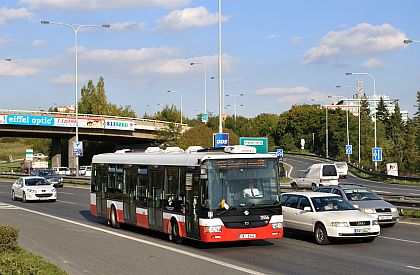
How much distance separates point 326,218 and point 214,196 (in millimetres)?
3319

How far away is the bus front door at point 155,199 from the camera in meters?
19.7

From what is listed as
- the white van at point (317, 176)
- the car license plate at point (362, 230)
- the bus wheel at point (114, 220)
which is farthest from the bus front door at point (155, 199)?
the white van at point (317, 176)

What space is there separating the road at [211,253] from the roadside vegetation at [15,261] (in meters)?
1.17

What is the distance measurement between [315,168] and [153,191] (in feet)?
86.1

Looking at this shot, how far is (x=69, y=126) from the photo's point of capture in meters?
75.5

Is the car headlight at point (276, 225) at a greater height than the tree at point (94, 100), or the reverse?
the tree at point (94, 100)

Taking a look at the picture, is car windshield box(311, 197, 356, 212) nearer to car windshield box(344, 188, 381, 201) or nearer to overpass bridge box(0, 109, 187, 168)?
car windshield box(344, 188, 381, 201)

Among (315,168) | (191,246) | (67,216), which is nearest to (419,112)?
(315,168)

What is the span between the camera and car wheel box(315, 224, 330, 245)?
60.3 feet

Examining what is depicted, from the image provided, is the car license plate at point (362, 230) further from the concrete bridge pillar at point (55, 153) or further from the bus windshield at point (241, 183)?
the concrete bridge pillar at point (55, 153)

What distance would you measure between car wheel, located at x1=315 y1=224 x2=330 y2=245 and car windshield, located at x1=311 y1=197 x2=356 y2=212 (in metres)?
0.55

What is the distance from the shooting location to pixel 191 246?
18438mm

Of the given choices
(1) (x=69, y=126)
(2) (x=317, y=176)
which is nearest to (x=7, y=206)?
(2) (x=317, y=176)

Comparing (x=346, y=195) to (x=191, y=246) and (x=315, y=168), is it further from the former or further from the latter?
(x=315, y=168)
